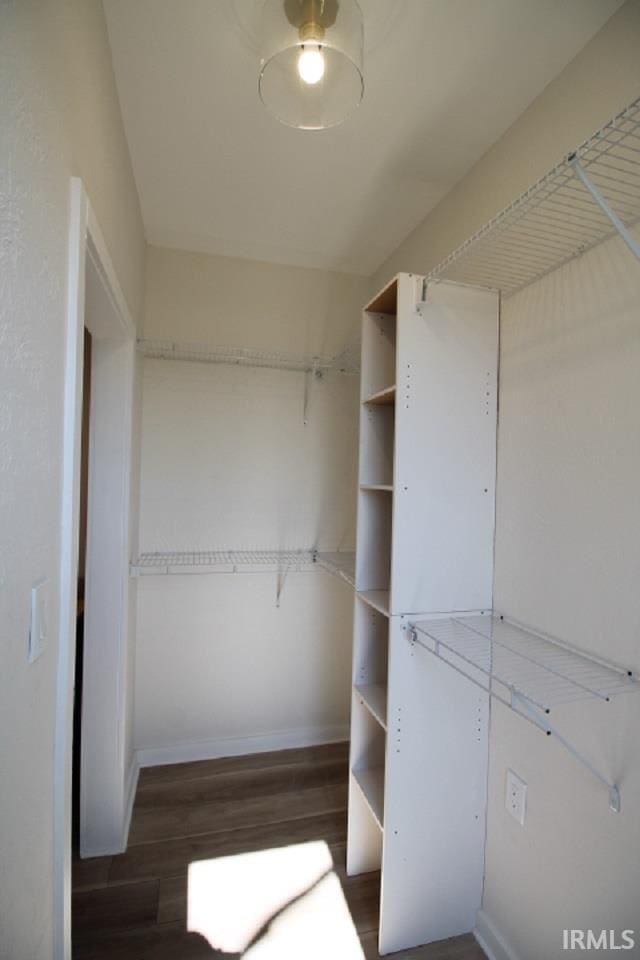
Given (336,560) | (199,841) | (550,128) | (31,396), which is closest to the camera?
(31,396)

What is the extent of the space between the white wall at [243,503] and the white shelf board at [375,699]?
841 millimetres

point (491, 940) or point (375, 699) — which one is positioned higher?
point (375, 699)

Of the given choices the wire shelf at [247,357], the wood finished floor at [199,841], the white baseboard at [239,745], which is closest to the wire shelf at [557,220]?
the wire shelf at [247,357]

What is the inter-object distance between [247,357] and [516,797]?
6.94ft

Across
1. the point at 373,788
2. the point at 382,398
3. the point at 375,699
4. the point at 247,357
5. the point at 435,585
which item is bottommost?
the point at 373,788

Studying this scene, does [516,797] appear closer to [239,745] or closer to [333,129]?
[239,745]

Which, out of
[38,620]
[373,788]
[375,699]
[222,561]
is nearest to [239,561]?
[222,561]

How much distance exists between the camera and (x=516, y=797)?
1.29m

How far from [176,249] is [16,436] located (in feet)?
6.47

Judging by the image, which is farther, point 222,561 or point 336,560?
point 336,560

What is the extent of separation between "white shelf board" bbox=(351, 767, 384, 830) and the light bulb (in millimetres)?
2092

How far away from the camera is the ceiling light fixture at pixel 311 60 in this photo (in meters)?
0.96

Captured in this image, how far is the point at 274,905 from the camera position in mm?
1500

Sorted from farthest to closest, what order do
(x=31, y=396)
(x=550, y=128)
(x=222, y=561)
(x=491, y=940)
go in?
(x=222, y=561), (x=491, y=940), (x=550, y=128), (x=31, y=396)
